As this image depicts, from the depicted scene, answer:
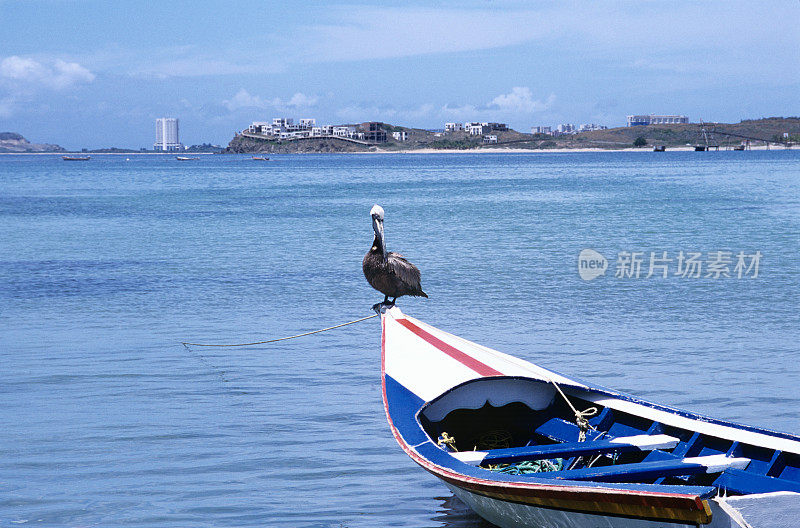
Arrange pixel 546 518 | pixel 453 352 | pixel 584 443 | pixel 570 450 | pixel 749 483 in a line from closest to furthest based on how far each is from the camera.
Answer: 1. pixel 546 518
2. pixel 749 483
3. pixel 570 450
4. pixel 584 443
5. pixel 453 352

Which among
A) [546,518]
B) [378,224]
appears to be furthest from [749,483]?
[378,224]

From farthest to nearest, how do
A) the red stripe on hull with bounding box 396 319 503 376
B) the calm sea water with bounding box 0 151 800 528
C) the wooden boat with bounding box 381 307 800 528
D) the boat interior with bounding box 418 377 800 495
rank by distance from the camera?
1. the calm sea water with bounding box 0 151 800 528
2. the red stripe on hull with bounding box 396 319 503 376
3. the boat interior with bounding box 418 377 800 495
4. the wooden boat with bounding box 381 307 800 528

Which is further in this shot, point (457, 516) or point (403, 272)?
point (403, 272)

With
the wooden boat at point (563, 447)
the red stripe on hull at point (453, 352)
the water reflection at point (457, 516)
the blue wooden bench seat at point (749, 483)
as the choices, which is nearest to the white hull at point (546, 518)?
the wooden boat at point (563, 447)

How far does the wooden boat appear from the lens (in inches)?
203

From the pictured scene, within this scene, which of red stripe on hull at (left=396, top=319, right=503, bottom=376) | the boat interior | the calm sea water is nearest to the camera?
the boat interior

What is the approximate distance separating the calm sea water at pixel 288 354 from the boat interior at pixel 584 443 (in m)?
0.77

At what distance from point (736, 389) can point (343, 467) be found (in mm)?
5139

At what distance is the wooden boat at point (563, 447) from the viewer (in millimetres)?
5148

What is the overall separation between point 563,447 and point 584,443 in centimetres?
26

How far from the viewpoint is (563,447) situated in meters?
6.76

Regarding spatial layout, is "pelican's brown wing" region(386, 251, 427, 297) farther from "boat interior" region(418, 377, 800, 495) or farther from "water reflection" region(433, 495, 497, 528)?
"water reflection" region(433, 495, 497, 528)

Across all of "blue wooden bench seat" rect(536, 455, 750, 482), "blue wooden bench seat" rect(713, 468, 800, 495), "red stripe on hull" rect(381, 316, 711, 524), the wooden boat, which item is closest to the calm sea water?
the wooden boat

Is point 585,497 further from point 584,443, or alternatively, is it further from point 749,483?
point 584,443
